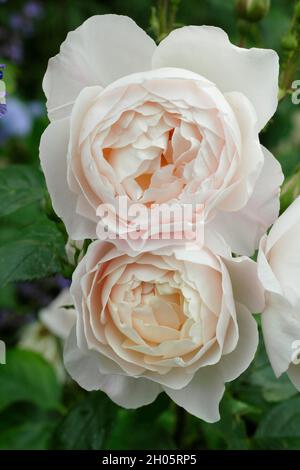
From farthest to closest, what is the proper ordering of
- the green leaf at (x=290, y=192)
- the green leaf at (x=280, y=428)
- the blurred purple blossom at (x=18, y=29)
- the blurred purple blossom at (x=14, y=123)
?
1. the blurred purple blossom at (x=18, y=29)
2. the blurred purple blossom at (x=14, y=123)
3. the green leaf at (x=280, y=428)
4. the green leaf at (x=290, y=192)

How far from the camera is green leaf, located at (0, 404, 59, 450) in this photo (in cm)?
112

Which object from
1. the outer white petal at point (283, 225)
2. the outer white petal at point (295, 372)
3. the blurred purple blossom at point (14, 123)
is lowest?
the blurred purple blossom at point (14, 123)

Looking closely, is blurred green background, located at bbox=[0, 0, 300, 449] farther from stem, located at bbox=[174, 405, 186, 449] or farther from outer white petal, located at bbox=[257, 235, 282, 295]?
outer white petal, located at bbox=[257, 235, 282, 295]

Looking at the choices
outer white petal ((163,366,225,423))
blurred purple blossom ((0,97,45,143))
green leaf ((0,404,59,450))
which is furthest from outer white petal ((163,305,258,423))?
blurred purple blossom ((0,97,45,143))

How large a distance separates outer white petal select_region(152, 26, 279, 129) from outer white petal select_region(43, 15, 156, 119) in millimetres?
19

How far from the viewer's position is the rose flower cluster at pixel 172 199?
617 millimetres

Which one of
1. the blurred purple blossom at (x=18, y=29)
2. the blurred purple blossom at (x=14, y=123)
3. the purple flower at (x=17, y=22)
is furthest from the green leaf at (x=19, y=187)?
the purple flower at (x=17, y=22)

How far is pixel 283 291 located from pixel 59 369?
769mm

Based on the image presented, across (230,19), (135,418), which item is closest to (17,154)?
(230,19)

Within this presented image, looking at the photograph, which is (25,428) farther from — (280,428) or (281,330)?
(281,330)

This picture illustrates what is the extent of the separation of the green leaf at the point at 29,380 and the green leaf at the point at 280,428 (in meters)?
0.36

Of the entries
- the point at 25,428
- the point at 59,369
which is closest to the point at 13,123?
the point at 59,369

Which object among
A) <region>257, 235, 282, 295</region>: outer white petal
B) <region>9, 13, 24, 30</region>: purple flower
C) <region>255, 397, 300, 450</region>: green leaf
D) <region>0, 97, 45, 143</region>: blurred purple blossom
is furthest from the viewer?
<region>9, 13, 24, 30</region>: purple flower

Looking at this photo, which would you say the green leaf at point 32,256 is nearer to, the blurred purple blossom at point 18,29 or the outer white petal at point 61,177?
the outer white petal at point 61,177
